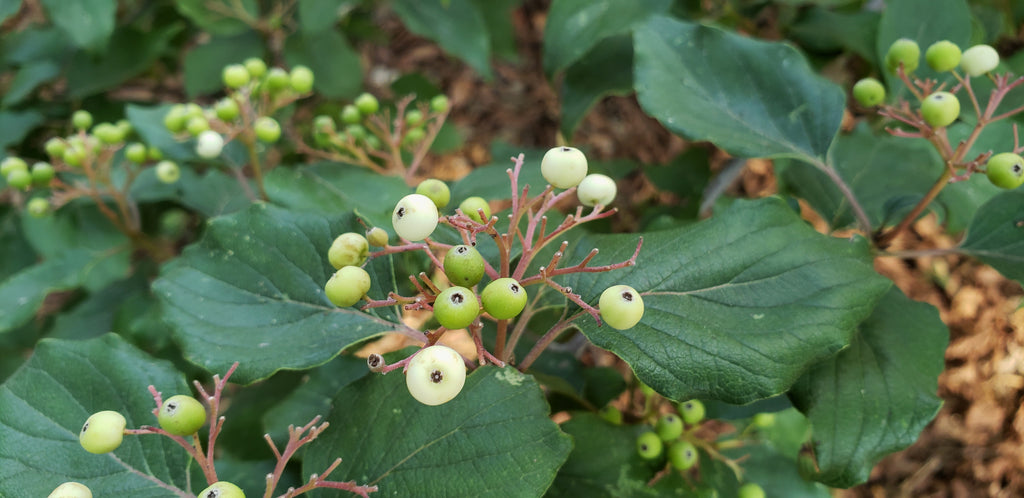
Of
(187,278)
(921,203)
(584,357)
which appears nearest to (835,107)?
(921,203)

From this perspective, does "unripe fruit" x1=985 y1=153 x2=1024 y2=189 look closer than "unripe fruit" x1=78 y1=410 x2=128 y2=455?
No

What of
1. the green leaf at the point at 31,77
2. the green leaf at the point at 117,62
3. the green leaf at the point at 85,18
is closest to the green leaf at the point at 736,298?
the green leaf at the point at 85,18

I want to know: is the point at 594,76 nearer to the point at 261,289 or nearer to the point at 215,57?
the point at 261,289

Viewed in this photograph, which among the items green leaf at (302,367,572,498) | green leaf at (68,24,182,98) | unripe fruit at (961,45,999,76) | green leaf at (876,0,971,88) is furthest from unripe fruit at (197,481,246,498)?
green leaf at (68,24,182,98)

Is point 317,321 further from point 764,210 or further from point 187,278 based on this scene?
point 764,210

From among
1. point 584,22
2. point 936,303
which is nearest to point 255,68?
point 584,22

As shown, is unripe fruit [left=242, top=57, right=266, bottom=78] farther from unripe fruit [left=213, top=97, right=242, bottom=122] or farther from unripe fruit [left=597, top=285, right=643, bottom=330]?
unripe fruit [left=597, top=285, right=643, bottom=330]
